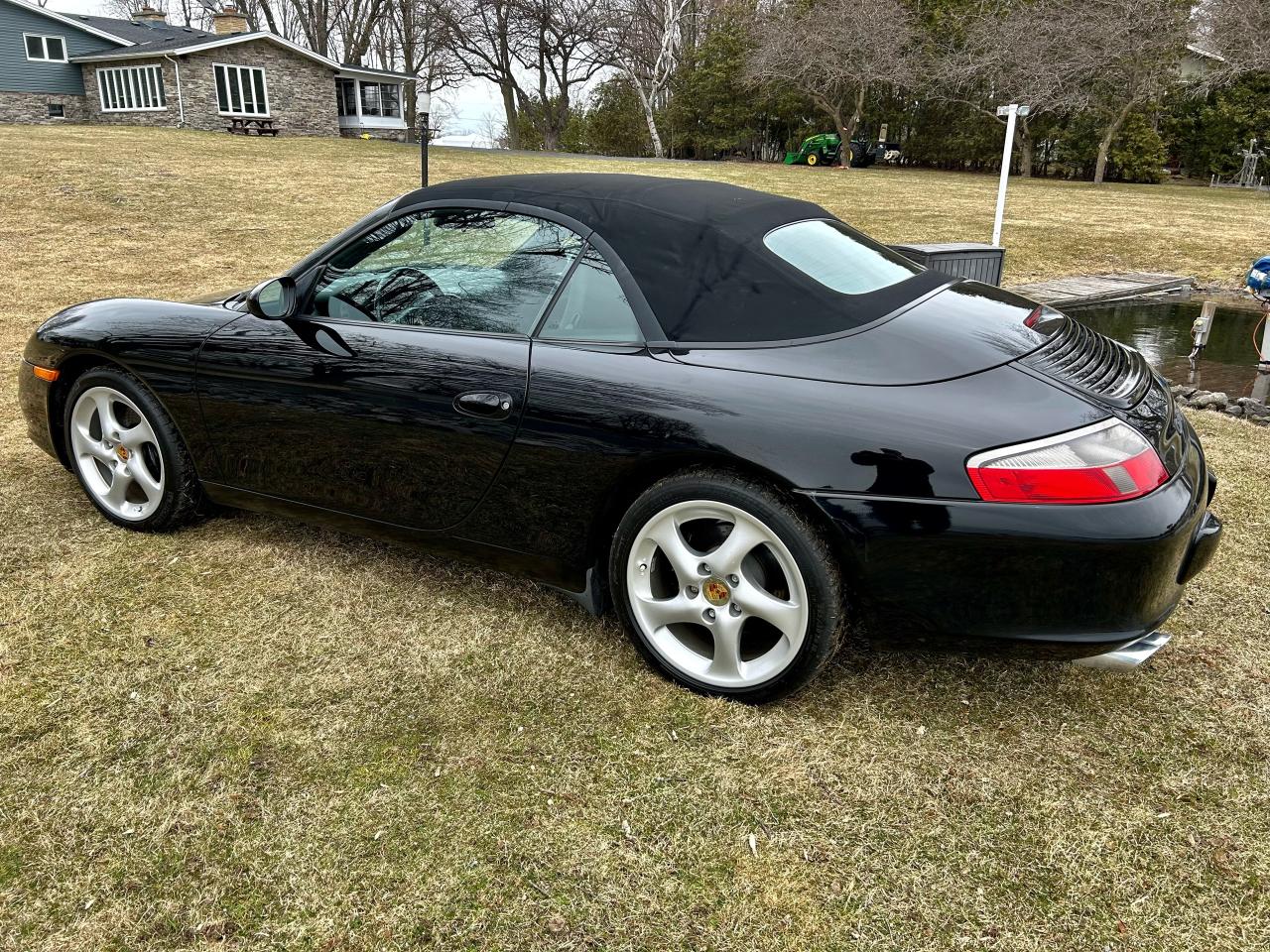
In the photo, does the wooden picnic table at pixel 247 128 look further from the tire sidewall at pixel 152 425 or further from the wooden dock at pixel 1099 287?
the tire sidewall at pixel 152 425

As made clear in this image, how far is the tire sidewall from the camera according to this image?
3.33 metres

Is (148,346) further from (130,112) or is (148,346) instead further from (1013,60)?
(130,112)

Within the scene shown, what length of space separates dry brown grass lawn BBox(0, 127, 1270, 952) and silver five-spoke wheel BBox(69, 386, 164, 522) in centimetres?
15

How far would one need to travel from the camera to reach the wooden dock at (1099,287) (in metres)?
9.61

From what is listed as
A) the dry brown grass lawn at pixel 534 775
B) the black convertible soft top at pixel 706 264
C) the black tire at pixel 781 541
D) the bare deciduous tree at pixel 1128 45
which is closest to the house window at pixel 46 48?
the bare deciduous tree at pixel 1128 45

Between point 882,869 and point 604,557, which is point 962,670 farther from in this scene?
point 604,557

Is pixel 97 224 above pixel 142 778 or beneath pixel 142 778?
above

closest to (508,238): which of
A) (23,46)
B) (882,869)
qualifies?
(882,869)

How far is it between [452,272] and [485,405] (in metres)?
0.53

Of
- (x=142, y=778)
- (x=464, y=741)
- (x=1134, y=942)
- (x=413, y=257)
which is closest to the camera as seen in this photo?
(x=1134, y=942)

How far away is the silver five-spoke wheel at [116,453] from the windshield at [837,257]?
2425mm

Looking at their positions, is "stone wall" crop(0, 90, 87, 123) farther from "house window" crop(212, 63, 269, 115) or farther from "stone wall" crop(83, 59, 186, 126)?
"house window" crop(212, 63, 269, 115)

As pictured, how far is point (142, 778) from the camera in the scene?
2.25 m

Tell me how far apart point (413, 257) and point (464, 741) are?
5.09 ft
